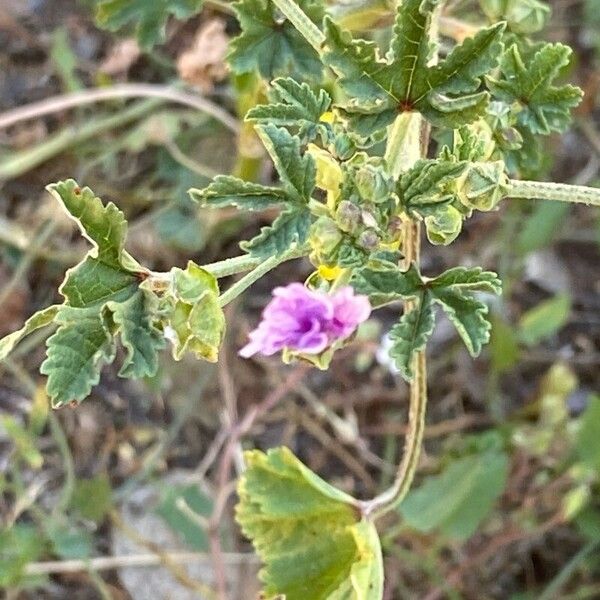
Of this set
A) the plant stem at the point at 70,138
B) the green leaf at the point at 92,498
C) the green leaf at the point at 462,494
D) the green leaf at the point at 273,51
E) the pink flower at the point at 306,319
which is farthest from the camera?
the plant stem at the point at 70,138

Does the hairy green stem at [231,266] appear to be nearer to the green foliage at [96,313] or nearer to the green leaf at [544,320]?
the green foliage at [96,313]

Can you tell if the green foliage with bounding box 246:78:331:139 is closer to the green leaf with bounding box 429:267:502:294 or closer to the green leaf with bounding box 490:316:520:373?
the green leaf with bounding box 429:267:502:294

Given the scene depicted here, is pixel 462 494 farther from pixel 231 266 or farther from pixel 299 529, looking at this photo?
pixel 231 266

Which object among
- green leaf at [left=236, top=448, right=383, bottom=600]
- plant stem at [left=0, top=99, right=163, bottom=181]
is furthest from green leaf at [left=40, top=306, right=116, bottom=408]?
plant stem at [left=0, top=99, right=163, bottom=181]

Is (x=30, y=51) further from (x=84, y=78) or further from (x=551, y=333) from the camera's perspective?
(x=551, y=333)

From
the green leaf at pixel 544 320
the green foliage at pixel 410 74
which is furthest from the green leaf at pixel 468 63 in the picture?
the green leaf at pixel 544 320

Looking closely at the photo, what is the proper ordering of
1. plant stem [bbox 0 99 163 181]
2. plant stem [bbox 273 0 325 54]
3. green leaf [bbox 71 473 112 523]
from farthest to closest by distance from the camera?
plant stem [bbox 0 99 163 181] → green leaf [bbox 71 473 112 523] → plant stem [bbox 273 0 325 54]
